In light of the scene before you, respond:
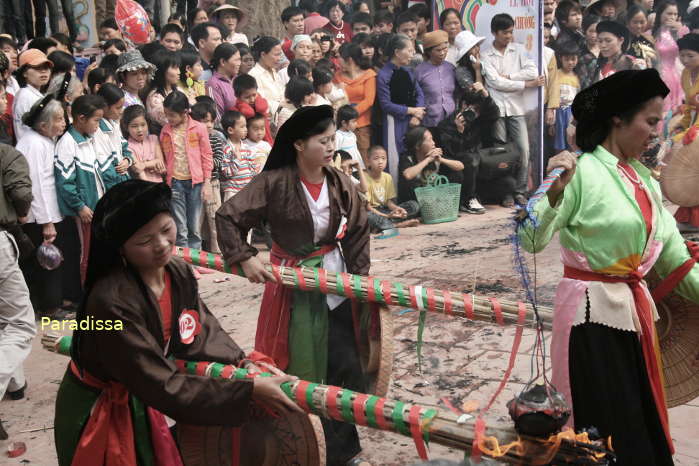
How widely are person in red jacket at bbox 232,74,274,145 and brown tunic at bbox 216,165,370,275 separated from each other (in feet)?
14.9

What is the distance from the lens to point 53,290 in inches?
262

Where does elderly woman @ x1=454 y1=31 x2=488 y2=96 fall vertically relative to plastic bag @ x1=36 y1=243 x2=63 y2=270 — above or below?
above

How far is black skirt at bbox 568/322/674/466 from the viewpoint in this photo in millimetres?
3063

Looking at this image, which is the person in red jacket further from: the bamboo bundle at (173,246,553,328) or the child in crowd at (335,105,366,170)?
the bamboo bundle at (173,246,553,328)

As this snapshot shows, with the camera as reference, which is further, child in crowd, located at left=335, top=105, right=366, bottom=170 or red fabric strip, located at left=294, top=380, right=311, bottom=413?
child in crowd, located at left=335, top=105, right=366, bottom=170

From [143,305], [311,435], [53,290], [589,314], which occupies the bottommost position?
[53,290]

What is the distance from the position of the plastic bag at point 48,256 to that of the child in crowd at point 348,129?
393 cm

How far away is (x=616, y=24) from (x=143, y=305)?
1108 centimetres

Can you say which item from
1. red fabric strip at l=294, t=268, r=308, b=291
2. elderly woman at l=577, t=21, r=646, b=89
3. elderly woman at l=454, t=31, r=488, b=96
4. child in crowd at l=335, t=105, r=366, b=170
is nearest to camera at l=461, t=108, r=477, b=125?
elderly woman at l=454, t=31, r=488, b=96

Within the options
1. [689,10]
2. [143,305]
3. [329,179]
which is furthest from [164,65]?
[689,10]

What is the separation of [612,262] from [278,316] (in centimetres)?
171

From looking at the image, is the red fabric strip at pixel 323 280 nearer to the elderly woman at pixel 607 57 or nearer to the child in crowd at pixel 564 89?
the child in crowd at pixel 564 89

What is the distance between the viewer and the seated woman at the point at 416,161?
10102mm

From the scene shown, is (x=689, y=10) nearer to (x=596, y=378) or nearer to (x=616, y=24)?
(x=616, y=24)
